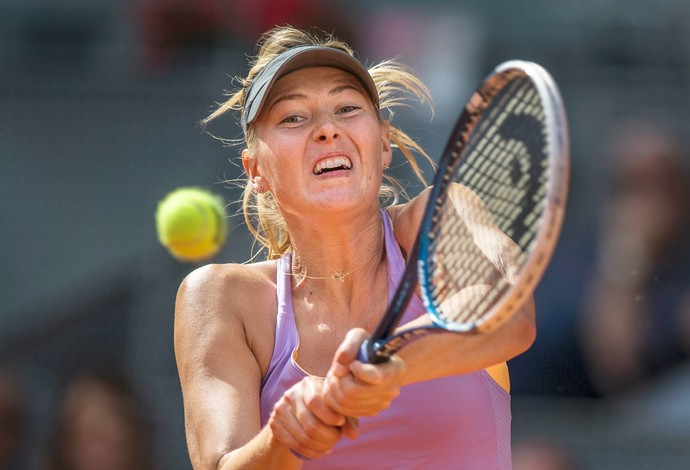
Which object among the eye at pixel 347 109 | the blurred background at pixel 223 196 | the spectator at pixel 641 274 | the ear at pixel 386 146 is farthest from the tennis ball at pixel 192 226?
the eye at pixel 347 109

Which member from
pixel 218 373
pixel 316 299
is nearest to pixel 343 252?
pixel 316 299

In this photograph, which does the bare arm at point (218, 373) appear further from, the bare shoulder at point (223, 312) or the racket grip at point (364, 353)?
the racket grip at point (364, 353)

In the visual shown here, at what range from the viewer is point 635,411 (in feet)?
11.0

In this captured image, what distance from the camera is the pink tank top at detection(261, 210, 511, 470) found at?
73.6 inches

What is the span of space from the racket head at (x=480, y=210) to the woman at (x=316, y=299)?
0.44 feet

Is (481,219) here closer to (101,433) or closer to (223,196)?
(101,433)

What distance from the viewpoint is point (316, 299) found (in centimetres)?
204

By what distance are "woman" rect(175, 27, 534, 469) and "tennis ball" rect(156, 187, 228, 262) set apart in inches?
48.5

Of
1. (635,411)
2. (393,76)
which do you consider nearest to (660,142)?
(635,411)

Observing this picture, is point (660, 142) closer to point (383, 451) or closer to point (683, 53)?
point (683, 53)

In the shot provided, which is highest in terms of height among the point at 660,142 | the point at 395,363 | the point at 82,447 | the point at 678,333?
the point at 395,363

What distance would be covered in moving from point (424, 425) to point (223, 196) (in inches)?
80.3

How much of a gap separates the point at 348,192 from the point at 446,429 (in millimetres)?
436

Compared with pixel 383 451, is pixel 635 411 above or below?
below
